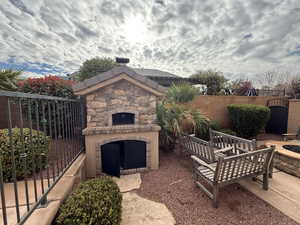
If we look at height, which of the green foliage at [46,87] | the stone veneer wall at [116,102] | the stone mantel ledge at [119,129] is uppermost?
the green foliage at [46,87]

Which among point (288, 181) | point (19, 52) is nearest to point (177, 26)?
point (288, 181)

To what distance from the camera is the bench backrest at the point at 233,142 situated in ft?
12.1

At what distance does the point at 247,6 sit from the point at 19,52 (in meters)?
10.4

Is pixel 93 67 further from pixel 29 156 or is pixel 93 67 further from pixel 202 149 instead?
pixel 202 149

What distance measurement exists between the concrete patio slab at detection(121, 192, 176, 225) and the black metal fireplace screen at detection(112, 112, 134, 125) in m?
2.02

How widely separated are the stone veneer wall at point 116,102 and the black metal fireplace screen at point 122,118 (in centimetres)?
21

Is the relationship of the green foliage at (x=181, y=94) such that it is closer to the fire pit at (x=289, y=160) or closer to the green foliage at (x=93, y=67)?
the fire pit at (x=289, y=160)

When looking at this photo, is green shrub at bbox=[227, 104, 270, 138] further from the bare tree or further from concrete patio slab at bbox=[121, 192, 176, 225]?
the bare tree

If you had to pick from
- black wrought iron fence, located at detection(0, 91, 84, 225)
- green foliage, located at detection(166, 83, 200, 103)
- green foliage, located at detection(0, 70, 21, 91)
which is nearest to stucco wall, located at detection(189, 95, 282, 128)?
green foliage, located at detection(166, 83, 200, 103)

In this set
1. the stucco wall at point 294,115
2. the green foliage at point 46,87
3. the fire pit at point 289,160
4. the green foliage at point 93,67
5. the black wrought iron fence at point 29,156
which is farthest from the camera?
the stucco wall at point 294,115

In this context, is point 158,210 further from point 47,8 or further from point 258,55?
point 258,55

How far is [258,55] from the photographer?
9.59 metres

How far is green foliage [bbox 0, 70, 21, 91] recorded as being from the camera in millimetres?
3604

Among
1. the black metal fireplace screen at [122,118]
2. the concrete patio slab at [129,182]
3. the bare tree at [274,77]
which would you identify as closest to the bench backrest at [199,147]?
the concrete patio slab at [129,182]
